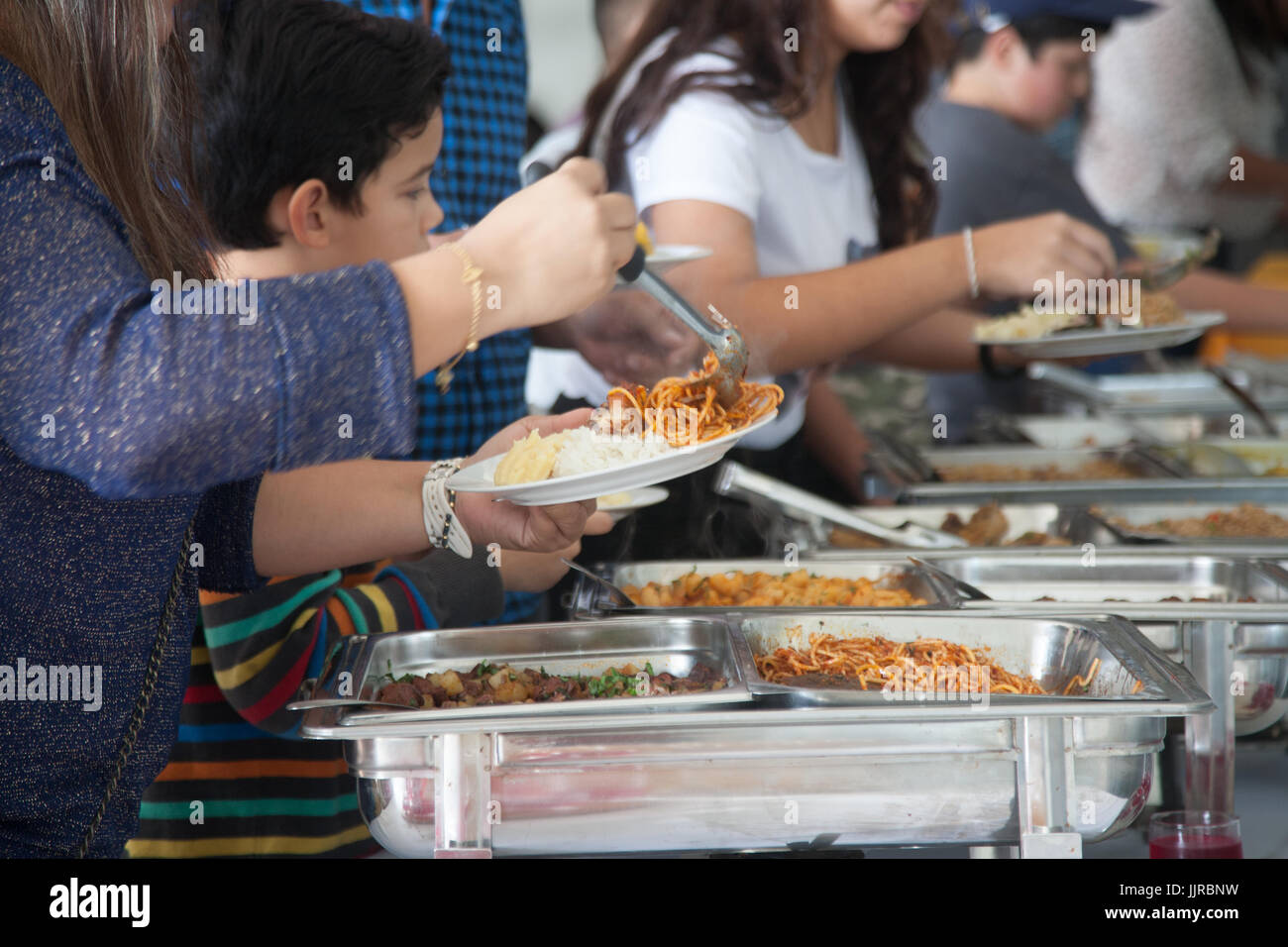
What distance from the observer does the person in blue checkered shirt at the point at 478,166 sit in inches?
70.9

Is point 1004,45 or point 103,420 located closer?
point 103,420

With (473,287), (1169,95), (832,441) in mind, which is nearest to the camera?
(473,287)

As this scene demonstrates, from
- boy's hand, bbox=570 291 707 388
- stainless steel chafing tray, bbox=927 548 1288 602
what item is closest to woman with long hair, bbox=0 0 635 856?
boy's hand, bbox=570 291 707 388

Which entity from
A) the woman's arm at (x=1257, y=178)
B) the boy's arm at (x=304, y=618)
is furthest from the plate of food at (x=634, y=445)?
the woman's arm at (x=1257, y=178)

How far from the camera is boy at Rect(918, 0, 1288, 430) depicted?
2.90 metres

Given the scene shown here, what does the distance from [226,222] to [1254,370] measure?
10.5ft

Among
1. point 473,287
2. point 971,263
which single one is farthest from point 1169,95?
point 473,287

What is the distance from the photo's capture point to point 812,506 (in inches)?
71.6

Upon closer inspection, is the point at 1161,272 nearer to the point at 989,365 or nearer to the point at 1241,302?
the point at 989,365

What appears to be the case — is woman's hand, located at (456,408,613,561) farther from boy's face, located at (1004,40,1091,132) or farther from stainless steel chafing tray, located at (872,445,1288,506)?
boy's face, located at (1004,40,1091,132)

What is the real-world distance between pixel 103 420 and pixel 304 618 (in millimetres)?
606

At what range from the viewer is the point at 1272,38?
4.41 m

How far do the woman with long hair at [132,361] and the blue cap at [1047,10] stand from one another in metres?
2.17
